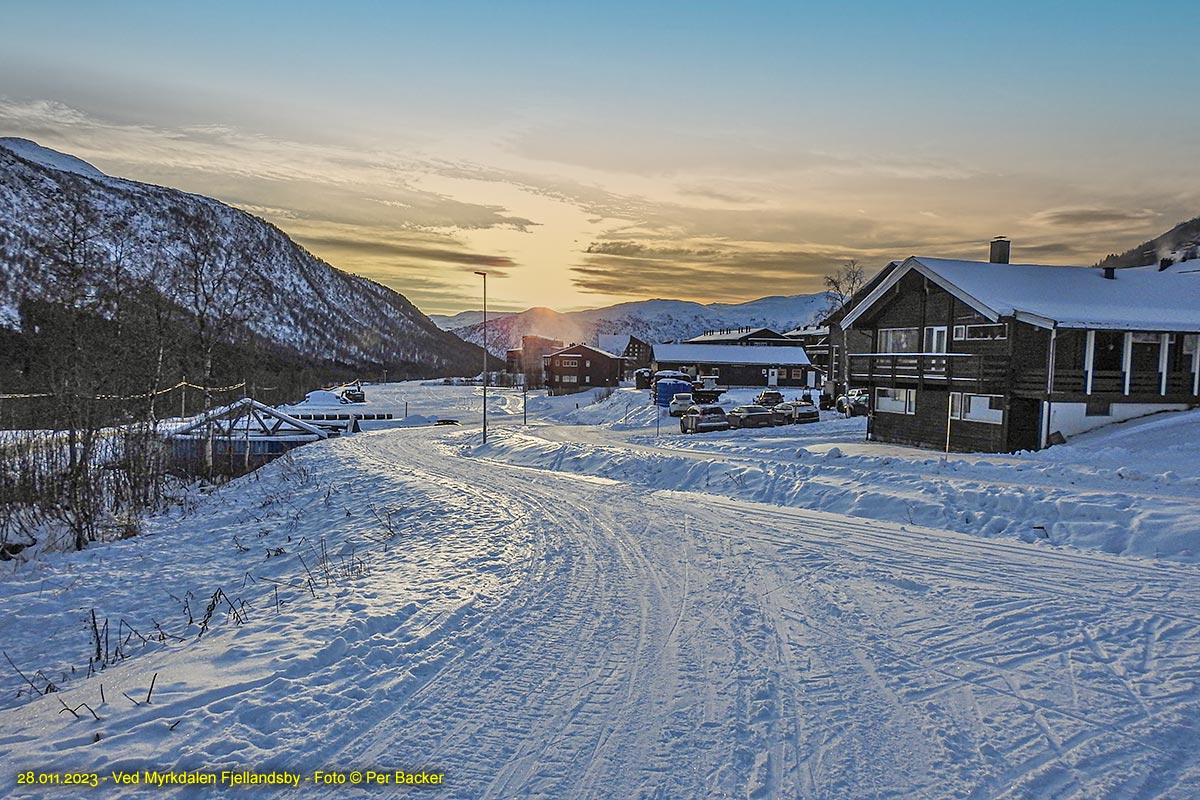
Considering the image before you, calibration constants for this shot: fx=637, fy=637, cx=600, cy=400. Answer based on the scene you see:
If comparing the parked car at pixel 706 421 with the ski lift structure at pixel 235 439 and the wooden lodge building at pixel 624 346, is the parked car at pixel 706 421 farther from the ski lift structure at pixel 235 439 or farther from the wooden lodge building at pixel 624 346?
the wooden lodge building at pixel 624 346

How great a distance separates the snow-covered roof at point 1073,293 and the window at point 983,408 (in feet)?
10.6

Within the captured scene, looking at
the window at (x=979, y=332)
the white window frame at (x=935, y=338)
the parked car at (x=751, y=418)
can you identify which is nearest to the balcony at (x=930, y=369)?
Result: the window at (x=979, y=332)

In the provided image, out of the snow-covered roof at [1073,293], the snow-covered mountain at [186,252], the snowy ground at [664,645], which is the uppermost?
the snow-covered mountain at [186,252]

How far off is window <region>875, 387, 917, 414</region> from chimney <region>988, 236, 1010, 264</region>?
8.13 meters

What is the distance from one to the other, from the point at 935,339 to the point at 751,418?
11.4 m

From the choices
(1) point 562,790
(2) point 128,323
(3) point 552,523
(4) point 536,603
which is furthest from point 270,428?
→ (1) point 562,790

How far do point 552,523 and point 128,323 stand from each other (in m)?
15.6

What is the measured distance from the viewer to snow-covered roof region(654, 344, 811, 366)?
71188 mm

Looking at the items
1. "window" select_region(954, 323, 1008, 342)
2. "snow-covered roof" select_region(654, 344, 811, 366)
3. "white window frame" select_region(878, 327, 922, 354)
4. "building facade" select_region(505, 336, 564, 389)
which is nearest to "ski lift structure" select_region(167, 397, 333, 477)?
"white window frame" select_region(878, 327, 922, 354)

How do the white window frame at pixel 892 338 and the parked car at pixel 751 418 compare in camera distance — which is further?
the parked car at pixel 751 418

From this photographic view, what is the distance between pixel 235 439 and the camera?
3222 centimetres

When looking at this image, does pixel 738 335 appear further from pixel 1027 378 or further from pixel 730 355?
pixel 1027 378

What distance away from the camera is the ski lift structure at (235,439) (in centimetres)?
2480

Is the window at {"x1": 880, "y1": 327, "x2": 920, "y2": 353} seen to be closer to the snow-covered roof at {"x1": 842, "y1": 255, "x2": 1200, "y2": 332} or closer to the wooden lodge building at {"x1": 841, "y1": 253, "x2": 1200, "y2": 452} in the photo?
the wooden lodge building at {"x1": 841, "y1": 253, "x2": 1200, "y2": 452}
